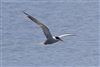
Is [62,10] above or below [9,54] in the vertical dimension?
below

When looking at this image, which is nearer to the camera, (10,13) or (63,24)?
(63,24)

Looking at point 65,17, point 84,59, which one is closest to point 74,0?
point 65,17

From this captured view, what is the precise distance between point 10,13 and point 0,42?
11.5ft

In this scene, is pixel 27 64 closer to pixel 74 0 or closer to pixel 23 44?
Result: pixel 23 44

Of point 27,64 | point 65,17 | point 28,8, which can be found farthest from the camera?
point 28,8

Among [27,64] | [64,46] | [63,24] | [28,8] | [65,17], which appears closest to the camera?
[27,64]

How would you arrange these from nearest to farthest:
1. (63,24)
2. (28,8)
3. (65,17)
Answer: (63,24), (65,17), (28,8)

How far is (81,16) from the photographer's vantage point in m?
17.1

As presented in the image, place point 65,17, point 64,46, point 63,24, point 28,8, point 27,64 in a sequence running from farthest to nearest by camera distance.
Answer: point 28,8 < point 65,17 < point 63,24 < point 64,46 < point 27,64

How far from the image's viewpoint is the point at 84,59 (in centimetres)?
1221

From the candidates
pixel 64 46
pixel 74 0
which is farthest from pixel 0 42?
pixel 74 0

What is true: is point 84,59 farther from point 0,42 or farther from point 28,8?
point 28,8

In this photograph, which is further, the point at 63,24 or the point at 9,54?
the point at 63,24

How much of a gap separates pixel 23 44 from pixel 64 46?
81 centimetres
